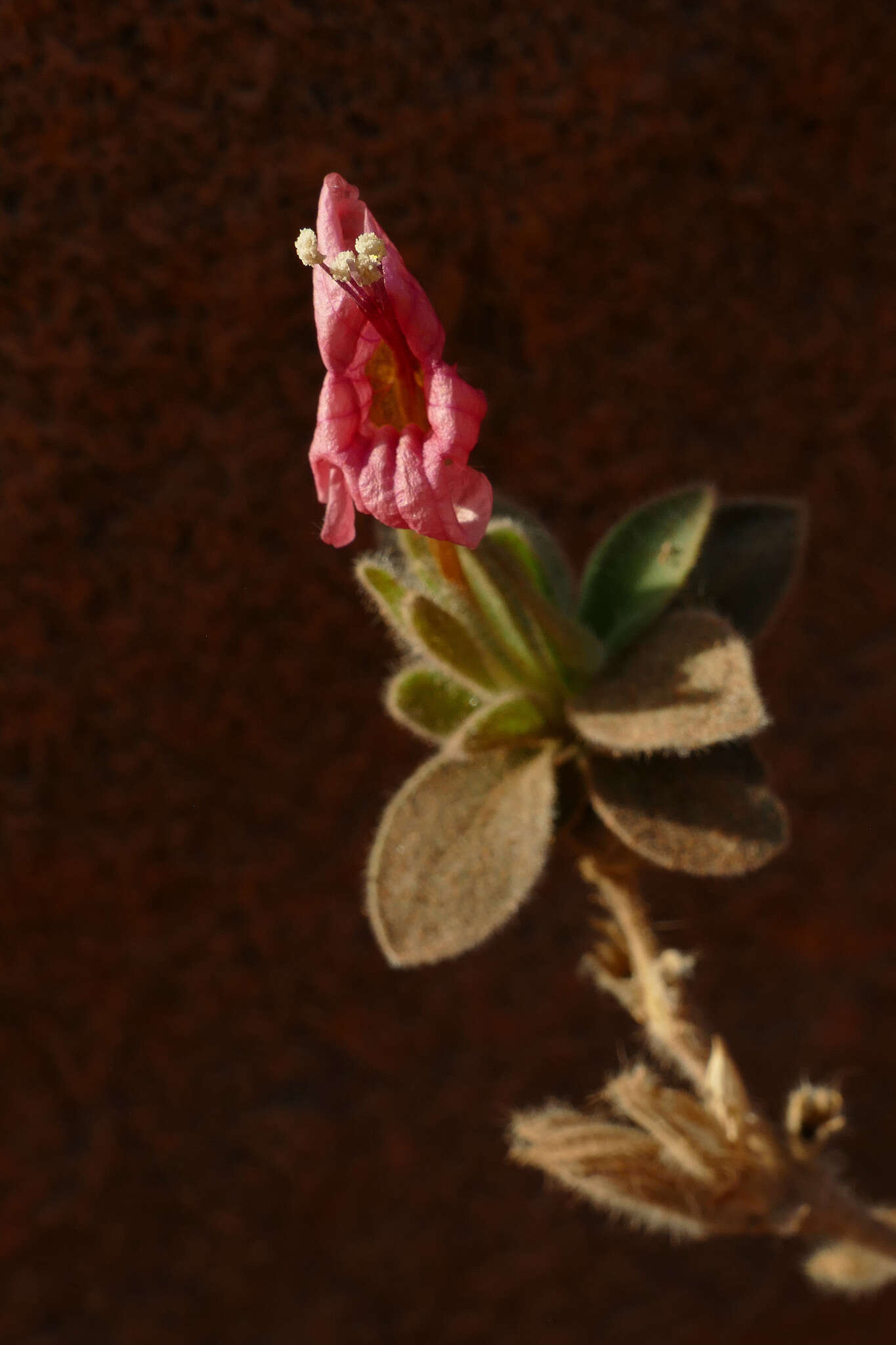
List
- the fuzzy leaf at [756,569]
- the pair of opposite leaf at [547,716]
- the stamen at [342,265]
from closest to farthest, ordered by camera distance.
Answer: the stamen at [342,265] → the pair of opposite leaf at [547,716] → the fuzzy leaf at [756,569]

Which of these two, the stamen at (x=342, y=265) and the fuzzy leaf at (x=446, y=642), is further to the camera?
the fuzzy leaf at (x=446, y=642)

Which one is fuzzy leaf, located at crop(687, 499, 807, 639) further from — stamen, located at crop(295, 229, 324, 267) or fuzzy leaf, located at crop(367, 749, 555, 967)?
stamen, located at crop(295, 229, 324, 267)

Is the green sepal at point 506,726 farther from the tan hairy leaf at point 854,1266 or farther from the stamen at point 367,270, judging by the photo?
the tan hairy leaf at point 854,1266

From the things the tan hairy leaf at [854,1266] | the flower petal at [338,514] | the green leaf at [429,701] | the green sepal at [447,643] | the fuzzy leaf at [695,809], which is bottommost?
the tan hairy leaf at [854,1266]

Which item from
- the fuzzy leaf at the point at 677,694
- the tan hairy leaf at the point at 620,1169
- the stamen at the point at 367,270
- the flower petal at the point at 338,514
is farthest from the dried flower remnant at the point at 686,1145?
the stamen at the point at 367,270

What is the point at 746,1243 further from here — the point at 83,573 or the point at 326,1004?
the point at 83,573

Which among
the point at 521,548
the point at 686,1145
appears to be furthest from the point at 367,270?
the point at 686,1145
